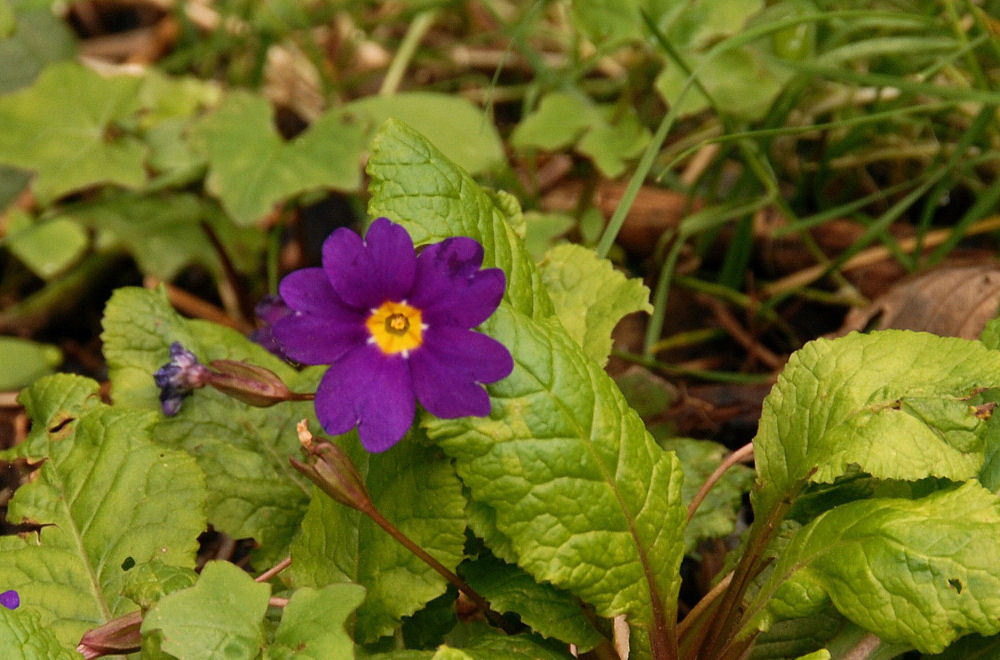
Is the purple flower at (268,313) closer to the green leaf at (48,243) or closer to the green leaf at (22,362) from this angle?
the green leaf at (22,362)

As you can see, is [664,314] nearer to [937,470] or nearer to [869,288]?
[869,288]

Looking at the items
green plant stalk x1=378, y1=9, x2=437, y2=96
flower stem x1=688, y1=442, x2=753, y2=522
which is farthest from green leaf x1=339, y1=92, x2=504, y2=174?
flower stem x1=688, y1=442, x2=753, y2=522

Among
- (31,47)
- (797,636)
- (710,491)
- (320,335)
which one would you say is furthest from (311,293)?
(31,47)

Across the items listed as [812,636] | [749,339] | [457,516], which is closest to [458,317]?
[457,516]

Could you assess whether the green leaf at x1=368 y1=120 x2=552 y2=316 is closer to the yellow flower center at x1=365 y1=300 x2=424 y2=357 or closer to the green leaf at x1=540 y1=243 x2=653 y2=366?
the yellow flower center at x1=365 y1=300 x2=424 y2=357

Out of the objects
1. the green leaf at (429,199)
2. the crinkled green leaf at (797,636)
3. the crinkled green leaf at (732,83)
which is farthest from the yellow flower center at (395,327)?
the crinkled green leaf at (732,83)
